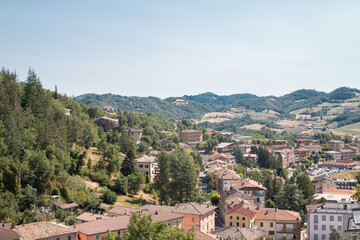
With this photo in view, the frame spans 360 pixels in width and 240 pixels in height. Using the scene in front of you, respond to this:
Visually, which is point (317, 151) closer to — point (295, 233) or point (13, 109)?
point (295, 233)

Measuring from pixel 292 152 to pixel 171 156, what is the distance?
93080 mm

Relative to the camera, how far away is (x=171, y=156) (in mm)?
72750

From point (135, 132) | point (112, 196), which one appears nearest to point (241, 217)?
point (112, 196)

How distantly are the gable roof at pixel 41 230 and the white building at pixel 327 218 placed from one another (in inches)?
1279

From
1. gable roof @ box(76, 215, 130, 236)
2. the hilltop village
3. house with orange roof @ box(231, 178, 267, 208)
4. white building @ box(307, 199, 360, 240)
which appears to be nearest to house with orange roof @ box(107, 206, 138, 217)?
the hilltop village

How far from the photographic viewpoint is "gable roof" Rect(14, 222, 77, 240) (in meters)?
34.9

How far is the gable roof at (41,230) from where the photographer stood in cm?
3494

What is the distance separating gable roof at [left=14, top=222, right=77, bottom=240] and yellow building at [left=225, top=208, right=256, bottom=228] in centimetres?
2600


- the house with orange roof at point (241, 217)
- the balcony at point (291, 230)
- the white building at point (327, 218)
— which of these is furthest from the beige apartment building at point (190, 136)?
the white building at point (327, 218)

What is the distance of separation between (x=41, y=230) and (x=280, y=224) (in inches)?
1322

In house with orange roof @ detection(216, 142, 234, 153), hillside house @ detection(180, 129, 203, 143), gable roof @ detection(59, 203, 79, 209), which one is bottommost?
gable roof @ detection(59, 203, 79, 209)

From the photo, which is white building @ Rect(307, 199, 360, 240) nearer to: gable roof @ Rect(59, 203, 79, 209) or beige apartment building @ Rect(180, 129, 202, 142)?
gable roof @ Rect(59, 203, 79, 209)

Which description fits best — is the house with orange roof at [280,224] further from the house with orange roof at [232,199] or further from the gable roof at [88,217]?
the gable roof at [88,217]

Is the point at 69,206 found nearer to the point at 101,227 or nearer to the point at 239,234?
the point at 101,227
